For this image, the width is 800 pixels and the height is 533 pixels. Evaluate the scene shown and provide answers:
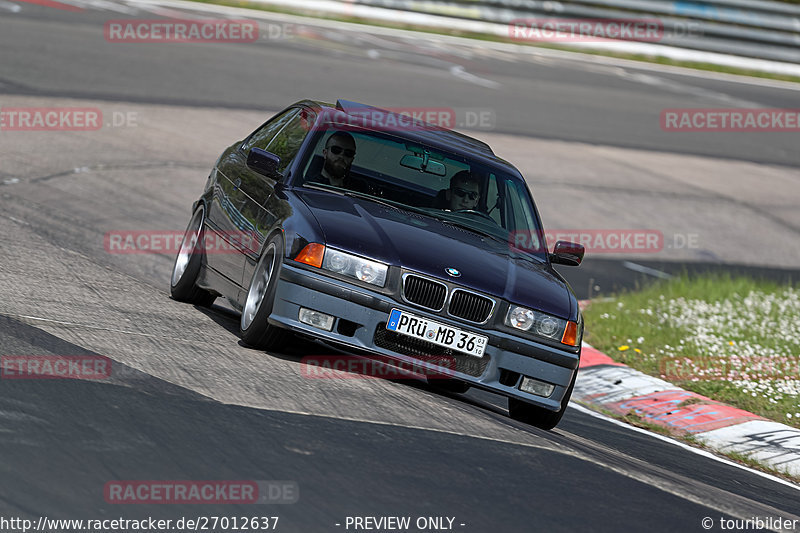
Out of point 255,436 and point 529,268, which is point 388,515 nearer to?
point 255,436

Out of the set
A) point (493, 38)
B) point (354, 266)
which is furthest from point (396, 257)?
point (493, 38)

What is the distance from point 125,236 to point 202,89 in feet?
23.2

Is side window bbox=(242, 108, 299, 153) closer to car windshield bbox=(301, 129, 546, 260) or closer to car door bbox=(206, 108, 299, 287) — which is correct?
car door bbox=(206, 108, 299, 287)

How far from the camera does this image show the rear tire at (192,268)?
8547mm

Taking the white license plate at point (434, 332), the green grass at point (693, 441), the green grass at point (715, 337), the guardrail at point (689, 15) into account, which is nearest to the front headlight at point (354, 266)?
the white license plate at point (434, 332)

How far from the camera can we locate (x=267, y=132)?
8.86 m

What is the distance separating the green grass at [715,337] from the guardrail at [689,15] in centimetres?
1528

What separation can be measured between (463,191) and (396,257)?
4.82ft

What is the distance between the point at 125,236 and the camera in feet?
37.5

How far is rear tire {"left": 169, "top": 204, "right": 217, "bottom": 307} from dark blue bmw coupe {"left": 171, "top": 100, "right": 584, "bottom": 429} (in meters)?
0.02

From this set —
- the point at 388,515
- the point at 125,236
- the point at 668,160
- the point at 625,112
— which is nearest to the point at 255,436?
the point at 388,515

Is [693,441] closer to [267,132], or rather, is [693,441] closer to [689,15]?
[267,132]

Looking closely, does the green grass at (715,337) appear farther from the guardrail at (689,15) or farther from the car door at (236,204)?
the guardrail at (689,15)

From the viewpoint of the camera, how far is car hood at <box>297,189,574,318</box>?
6.75m
